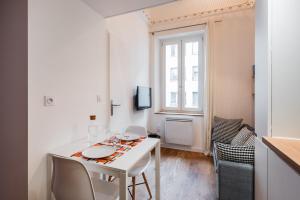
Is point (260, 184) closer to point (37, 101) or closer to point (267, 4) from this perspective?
point (267, 4)

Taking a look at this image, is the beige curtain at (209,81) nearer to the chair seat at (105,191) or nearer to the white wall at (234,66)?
the white wall at (234,66)

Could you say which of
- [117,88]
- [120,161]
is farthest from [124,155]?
[117,88]

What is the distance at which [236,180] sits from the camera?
1507 mm

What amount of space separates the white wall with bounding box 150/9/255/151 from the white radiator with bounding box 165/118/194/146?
0.28m

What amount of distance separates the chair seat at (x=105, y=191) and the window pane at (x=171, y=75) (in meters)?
2.79

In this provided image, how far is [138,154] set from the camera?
4.30 ft

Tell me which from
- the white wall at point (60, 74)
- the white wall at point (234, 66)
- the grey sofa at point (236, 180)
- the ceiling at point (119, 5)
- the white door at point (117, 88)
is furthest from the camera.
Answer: the white wall at point (234, 66)

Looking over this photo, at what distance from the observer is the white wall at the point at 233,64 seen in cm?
298

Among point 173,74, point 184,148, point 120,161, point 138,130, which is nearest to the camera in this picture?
point 120,161

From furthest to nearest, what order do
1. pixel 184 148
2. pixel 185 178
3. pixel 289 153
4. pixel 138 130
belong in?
1. pixel 184 148
2. pixel 185 178
3. pixel 138 130
4. pixel 289 153

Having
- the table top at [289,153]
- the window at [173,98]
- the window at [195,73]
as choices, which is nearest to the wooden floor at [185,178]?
the window at [173,98]

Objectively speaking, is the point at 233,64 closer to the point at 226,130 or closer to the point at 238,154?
the point at 226,130

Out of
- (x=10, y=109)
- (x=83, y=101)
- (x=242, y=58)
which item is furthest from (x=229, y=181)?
(x=242, y=58)

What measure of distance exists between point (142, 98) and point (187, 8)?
2.26m
